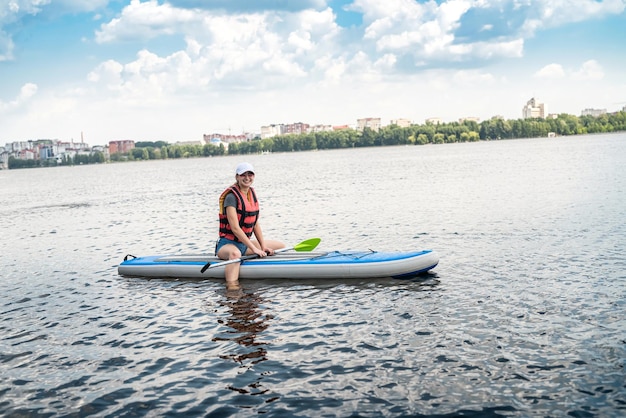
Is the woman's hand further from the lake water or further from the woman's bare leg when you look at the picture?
the lake water

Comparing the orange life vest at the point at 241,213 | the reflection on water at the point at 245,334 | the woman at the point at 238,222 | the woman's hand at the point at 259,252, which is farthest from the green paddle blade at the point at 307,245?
the reflection on water at the point at 245,334

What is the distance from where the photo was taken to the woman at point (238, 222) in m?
11.7

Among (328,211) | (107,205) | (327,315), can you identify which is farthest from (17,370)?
(107,205)

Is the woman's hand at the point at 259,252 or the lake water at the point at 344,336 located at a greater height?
the woman's hand at the point at 259,252

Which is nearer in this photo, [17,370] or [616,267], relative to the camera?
[17,370]

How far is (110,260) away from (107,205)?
22380 millimetres

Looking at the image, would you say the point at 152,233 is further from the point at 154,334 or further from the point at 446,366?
the point at 446,366

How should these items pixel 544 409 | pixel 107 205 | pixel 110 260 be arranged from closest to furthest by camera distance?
1. pixel 544 409
2. pixel 110 260
3. pixel 107 205

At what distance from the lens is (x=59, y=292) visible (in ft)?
42.3

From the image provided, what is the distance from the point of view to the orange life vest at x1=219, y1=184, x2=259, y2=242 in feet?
38.6

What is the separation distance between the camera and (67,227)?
26.0 metres

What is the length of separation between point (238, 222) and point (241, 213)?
0.21 metres

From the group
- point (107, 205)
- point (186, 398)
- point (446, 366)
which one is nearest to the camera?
point (186, 398)

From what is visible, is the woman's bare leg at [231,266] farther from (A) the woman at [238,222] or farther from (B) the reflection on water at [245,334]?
(B) the reflection on water at [245,334]
